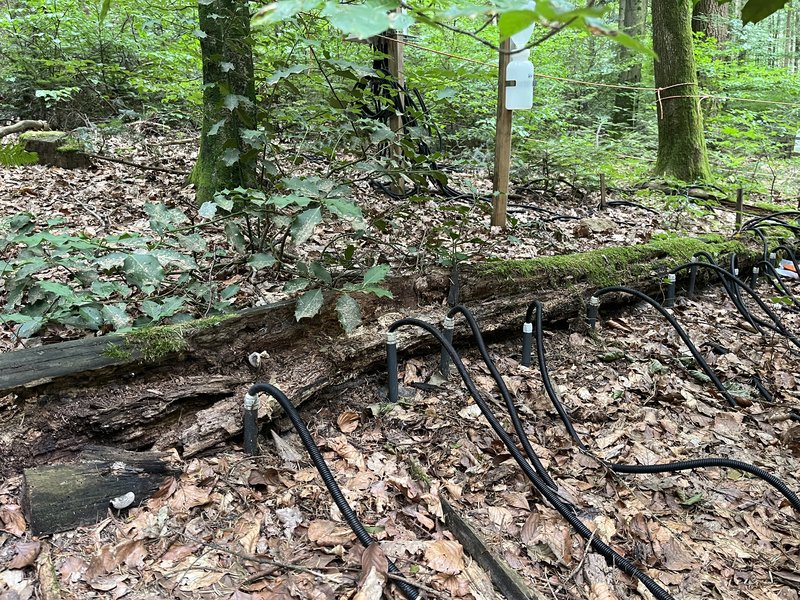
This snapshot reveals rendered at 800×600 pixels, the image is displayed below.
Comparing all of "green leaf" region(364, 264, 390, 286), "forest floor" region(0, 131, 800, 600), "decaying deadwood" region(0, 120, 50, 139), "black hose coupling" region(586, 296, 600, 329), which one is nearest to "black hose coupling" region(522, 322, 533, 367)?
"forest floor" region(0, 131, 800, 600)

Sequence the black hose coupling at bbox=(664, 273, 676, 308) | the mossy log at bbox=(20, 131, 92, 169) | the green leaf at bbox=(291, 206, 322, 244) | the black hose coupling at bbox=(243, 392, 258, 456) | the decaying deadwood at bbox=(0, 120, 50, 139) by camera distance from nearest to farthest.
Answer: the black hose coupling at bbox=(243, 392, 258, 456), the green leaf at bbox=(291, 206, 322, 244), the black hose coupling at bbox=(664, 273, 676, 308), the mossy log at bbox=(20, 131, 92, 169), the decaying deadwood at bbox=(0, 120, 50, 139)

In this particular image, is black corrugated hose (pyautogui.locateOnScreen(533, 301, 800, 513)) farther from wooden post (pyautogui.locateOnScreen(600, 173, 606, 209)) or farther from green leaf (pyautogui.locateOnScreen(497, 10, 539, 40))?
wooden post (pyautogui.locateOnScreen(600, 173, 606, 209))

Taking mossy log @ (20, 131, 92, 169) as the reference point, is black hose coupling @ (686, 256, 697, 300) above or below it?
below

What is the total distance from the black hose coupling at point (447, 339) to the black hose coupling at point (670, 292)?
5.81 ft

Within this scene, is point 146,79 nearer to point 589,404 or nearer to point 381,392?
point 381,392

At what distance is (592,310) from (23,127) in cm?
636

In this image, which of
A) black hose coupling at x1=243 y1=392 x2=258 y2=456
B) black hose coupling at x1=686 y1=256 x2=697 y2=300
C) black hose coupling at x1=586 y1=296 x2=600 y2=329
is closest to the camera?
black hose coupling at x1=243 y1=392 x2=258 y2=456

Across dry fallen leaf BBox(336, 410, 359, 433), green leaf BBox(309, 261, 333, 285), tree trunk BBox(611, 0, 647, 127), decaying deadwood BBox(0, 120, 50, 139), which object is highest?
tree trunk BBox(611, 0, 647, 127)

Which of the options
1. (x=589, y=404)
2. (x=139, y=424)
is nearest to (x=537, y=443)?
(x=589, y=404)

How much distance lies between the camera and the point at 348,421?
2.20 m

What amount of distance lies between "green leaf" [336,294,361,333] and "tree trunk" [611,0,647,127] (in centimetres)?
888

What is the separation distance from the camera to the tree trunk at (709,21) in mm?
8492

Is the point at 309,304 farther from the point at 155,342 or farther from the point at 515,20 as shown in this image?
the point at 515,20

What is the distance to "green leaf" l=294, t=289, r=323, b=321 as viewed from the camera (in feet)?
6.72
